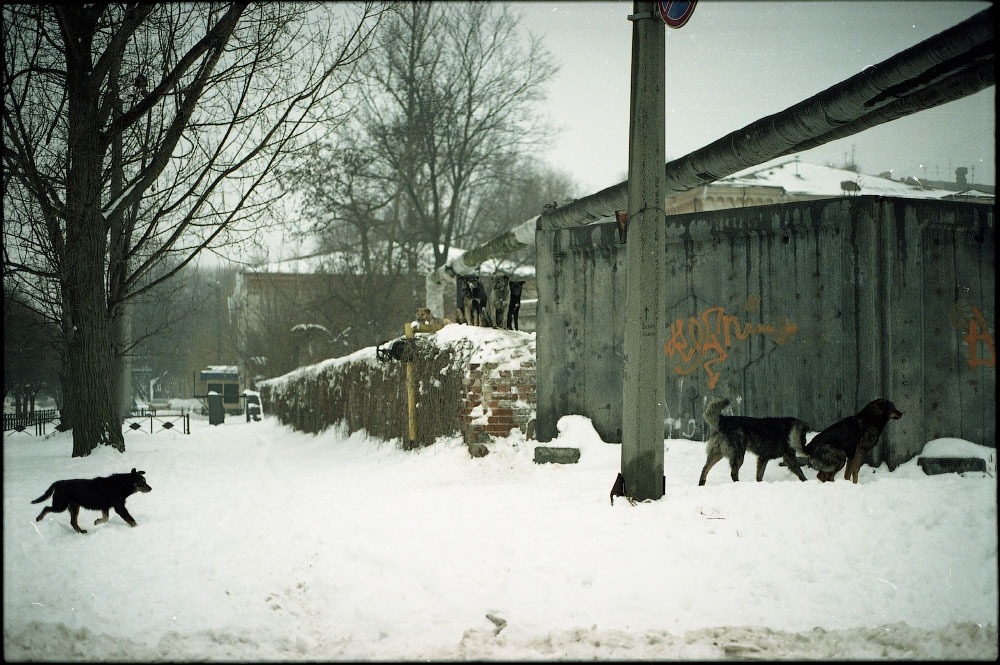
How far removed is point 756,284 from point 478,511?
135 inches

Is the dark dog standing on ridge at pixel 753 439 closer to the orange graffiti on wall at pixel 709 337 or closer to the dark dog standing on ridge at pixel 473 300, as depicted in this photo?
the orange graffiti on wall at pixel 709 337

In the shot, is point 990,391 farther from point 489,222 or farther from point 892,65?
point 489,222

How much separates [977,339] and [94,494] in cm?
711

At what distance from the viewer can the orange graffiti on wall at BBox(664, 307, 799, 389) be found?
7305 mm

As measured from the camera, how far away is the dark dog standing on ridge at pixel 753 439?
6.02m

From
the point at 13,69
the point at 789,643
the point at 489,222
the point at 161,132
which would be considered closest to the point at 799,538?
the point at 789,643

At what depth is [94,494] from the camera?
215 inches

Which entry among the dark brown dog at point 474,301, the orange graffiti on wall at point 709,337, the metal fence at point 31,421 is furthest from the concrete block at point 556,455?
the metal fence at point 31,421

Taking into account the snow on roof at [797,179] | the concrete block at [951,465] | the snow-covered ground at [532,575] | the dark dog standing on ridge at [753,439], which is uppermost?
the snow on roof at [797,179]

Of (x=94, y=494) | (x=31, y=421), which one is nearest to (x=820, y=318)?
(x=94, y=494)

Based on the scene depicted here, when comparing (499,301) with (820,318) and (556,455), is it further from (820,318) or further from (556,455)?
(820,318)

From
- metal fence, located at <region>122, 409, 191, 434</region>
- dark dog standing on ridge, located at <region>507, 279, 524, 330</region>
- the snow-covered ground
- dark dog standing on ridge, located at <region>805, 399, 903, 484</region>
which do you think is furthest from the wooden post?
dark dog standing on ridge, located at <region>805, 399, 903, 484</region>

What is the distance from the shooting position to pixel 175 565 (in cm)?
482

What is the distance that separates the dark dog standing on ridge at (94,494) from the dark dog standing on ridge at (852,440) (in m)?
5.14
